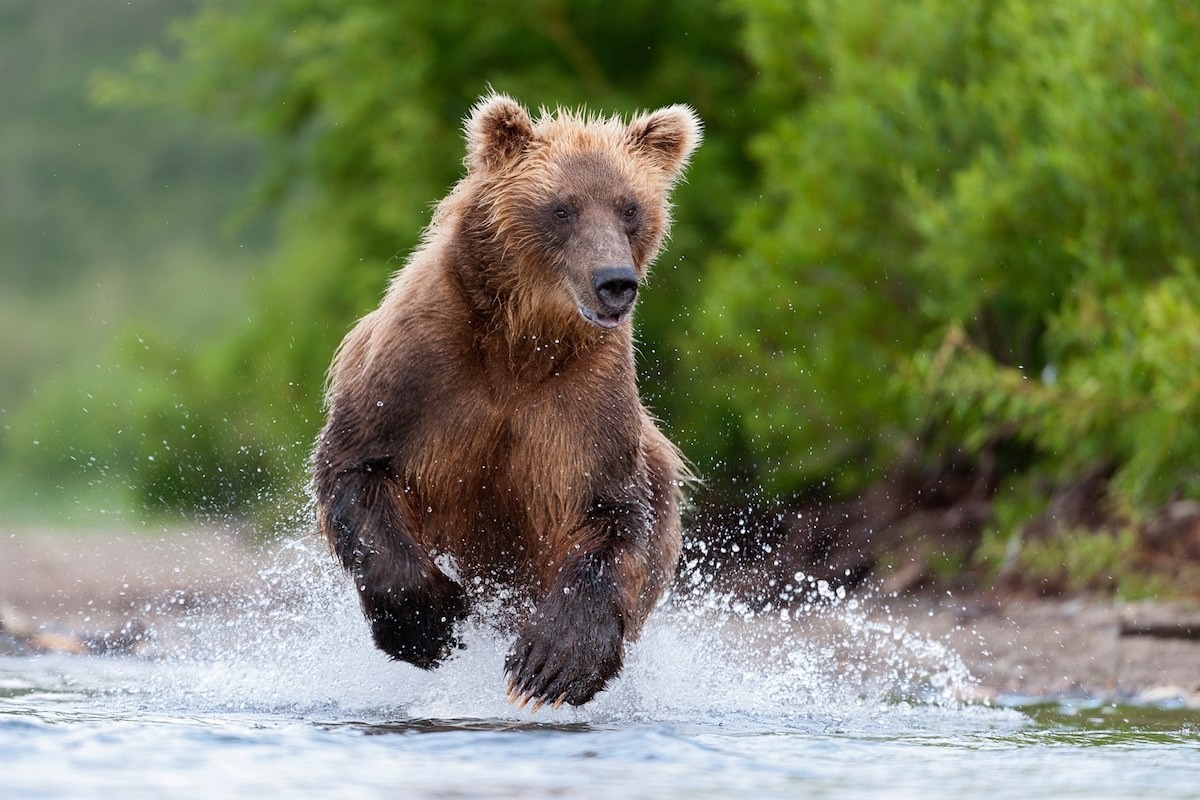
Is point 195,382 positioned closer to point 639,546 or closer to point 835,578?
point 835,578

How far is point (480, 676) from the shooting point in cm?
607

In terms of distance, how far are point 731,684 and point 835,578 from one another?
5.11 metres

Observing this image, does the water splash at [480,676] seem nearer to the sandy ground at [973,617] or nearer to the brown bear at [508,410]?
the brown bear at [508,410]

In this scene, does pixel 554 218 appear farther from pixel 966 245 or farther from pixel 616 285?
pixel 966 245

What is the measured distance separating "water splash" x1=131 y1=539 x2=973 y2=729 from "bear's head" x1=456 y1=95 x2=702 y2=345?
1158 mm

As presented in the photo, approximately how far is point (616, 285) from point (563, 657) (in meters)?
1.14

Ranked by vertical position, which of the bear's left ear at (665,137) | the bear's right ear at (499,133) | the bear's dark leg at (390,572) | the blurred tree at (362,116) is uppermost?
the blurred tree at (362,116)

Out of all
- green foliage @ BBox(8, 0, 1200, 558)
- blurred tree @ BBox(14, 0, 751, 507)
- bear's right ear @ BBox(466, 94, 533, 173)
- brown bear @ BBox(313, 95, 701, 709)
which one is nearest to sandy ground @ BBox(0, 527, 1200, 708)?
green foliage @ BBox(8, 0, 1200, 558)

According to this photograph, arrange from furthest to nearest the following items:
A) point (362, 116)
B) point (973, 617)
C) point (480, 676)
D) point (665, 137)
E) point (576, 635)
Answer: point (362, 116)
point (973, 617)
point (665, 137)
point (480, 676)
point (576, 635)

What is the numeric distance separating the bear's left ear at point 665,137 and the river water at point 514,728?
1.75 meters

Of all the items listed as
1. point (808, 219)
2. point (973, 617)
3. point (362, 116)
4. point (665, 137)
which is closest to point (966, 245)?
point (808, 219)

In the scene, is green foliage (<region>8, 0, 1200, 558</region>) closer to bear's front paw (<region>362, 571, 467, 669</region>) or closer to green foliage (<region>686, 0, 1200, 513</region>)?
green foliage (<region>686, 0, 1200, 513</region>)

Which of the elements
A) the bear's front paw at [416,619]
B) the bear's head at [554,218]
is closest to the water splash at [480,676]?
the bear's front paw at [416,619]

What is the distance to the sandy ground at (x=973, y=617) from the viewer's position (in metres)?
7.66
